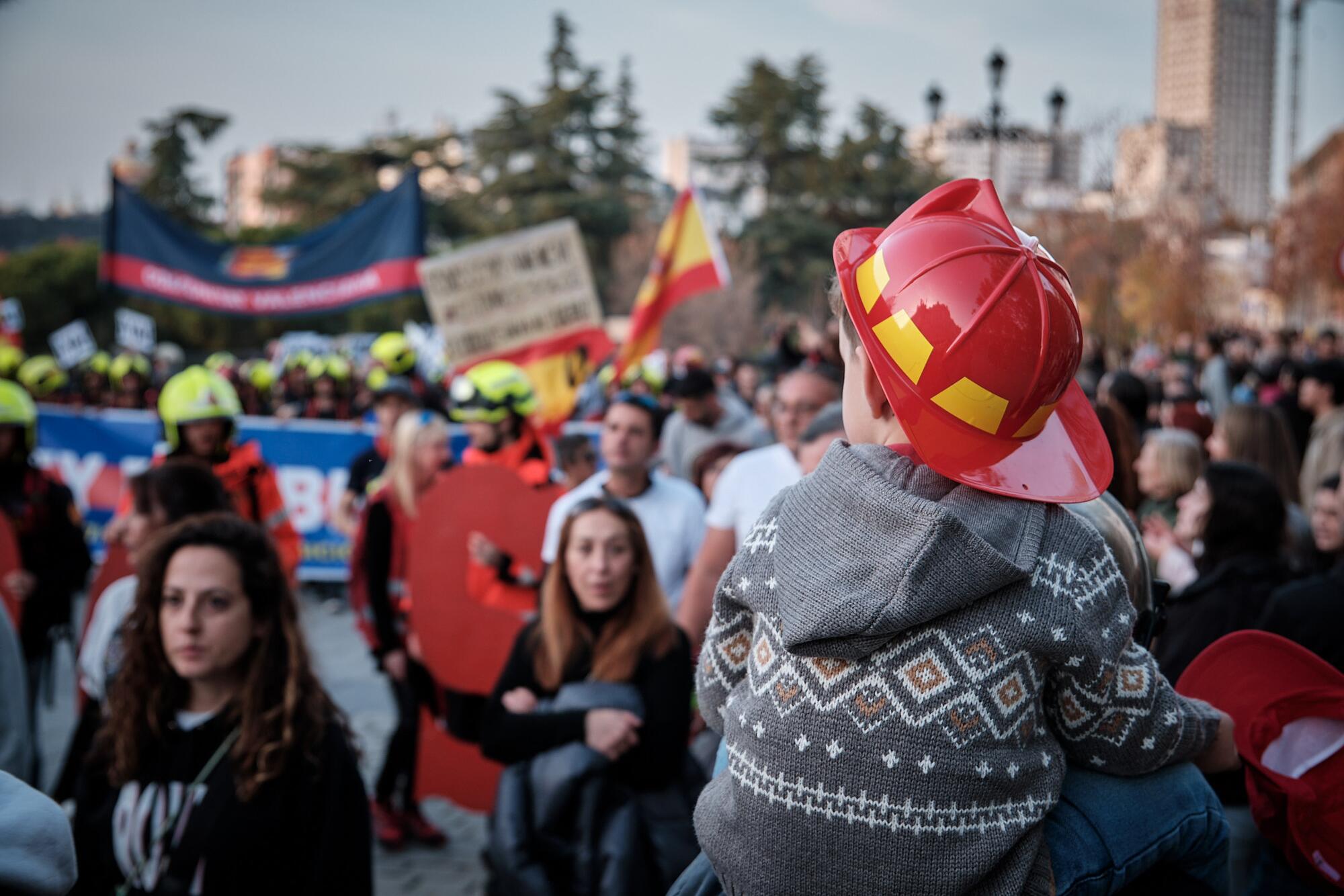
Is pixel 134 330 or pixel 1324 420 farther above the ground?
pixel 134 330

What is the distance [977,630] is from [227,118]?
51947mm

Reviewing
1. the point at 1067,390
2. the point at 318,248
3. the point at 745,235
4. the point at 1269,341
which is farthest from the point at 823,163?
the point at 1067,390

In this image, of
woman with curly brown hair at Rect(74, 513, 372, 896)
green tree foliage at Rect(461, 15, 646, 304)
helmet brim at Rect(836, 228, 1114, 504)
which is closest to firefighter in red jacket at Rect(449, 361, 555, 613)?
woman with curly brown hair at Rect(74, 513, 372, 896)

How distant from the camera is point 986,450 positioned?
1.49 meters

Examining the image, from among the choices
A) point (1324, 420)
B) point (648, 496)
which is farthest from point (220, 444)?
point (1324, 420)

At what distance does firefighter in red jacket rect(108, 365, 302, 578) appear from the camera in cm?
527

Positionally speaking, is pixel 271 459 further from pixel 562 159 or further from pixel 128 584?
pixel 562 159

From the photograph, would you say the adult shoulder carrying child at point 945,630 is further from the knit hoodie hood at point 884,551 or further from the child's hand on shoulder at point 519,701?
the child's hand on shoulder at point 519,701

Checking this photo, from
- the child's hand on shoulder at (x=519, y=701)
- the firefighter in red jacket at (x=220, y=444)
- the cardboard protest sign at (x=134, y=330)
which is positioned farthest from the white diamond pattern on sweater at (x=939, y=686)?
the cardboard protest sign at (x=134, y=330)

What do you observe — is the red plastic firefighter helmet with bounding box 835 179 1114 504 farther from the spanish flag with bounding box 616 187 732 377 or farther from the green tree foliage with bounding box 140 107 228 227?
the green tree foliage with bounding box 140 107 228 227

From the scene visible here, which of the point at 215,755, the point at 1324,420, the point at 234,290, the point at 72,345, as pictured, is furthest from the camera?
the point at 72,345

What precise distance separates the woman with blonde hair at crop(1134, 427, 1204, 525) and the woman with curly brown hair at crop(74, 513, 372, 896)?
3.78m

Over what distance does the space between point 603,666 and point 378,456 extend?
147 inches

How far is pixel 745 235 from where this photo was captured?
1797 inches
